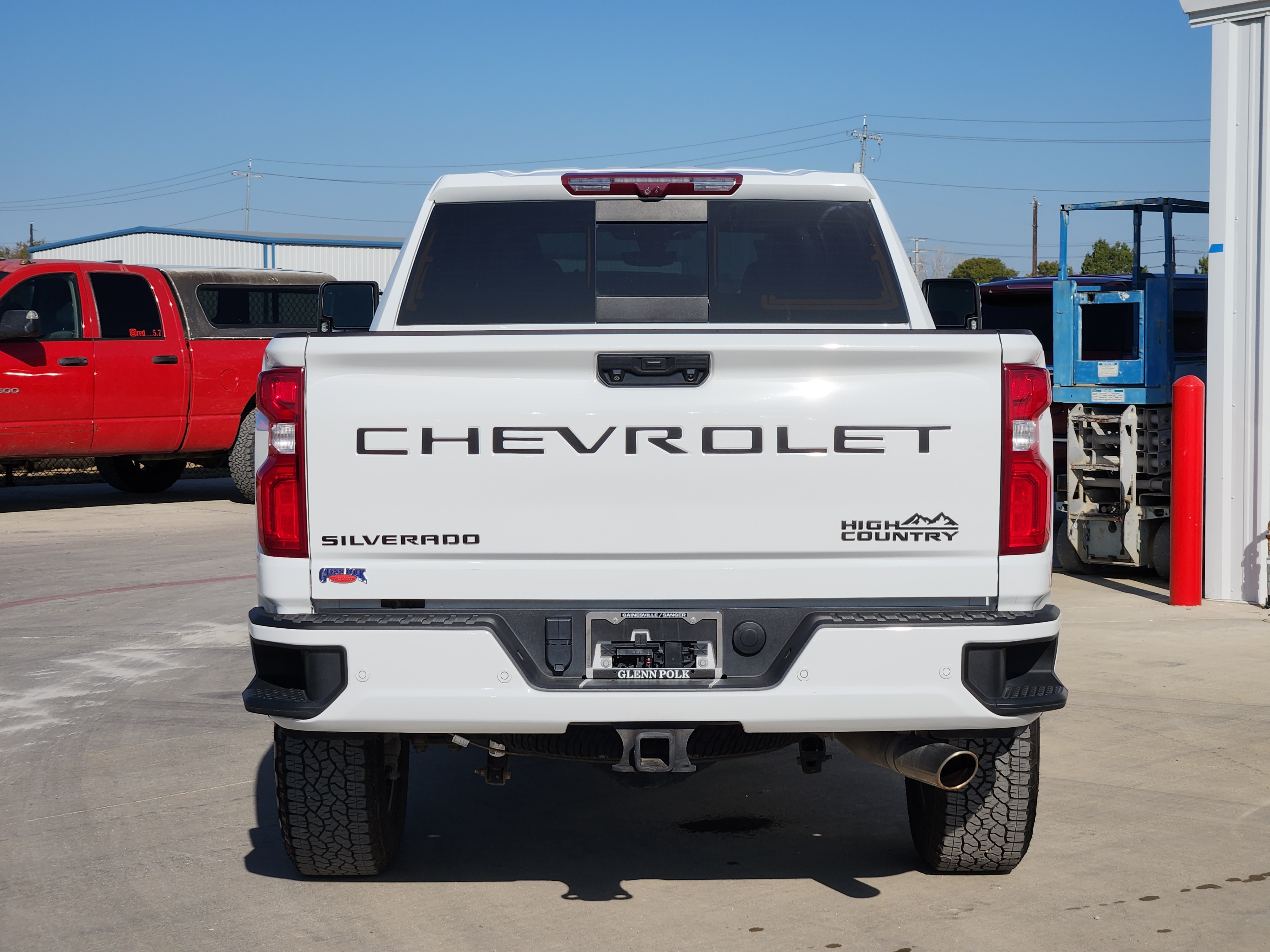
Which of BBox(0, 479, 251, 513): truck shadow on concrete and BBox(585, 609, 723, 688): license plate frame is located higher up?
BBox(585, 609, 723, 688): license plate frame

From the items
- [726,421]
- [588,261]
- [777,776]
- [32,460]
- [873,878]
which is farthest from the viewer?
[32,460]

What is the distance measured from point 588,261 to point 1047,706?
6.93 ft

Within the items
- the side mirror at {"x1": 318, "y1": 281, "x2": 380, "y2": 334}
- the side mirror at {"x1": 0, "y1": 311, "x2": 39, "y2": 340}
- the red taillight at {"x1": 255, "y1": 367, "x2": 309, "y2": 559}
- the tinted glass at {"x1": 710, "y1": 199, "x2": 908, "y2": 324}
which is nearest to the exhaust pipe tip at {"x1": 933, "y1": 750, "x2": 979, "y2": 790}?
the tinted glass at {"x1": 710, "y1": 199, "x2": 908, "y2": 324}

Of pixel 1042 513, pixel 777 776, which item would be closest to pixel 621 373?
pixel 1042 513

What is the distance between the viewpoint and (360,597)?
3.54 m

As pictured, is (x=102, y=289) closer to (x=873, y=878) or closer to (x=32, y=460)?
(x=32, y=460)

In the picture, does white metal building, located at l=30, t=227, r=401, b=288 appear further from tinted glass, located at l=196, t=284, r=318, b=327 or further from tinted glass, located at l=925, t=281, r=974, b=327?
tinted glass, located at l=925, t=281, r=974, b=327

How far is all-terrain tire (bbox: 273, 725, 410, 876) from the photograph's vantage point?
3.94m

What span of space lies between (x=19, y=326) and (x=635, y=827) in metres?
9.98

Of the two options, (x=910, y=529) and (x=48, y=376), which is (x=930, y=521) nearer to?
(x=910, y=529)

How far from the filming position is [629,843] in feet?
15.3

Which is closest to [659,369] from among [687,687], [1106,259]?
[687,687]

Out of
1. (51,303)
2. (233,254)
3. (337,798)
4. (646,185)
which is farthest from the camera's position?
(233,254)

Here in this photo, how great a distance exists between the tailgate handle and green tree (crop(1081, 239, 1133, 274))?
61.8 meters
